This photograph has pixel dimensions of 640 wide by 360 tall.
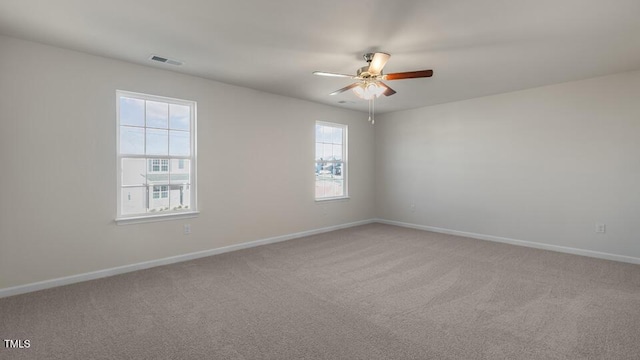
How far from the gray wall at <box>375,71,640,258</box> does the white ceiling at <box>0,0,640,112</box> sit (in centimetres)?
65

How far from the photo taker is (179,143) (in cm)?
418

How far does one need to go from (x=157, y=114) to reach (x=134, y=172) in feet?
2.66

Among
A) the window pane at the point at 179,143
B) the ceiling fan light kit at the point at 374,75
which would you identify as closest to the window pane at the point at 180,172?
the window pane at the point at 179,143

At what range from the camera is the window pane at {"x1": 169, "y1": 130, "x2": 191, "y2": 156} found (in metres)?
4.12

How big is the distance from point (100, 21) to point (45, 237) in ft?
7.47

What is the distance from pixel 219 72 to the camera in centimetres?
402

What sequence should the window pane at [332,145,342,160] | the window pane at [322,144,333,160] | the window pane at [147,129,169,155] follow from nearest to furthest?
the window pane at [147,129,169,155] < the window pane at [322,144,333,160] < the window pane at [332,145,342,160]

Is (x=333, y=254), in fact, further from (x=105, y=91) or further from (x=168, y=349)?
(x=105, y=91)

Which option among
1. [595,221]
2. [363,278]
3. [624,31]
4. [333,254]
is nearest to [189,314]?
[363,278]

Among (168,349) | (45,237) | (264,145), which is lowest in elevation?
(168,349)

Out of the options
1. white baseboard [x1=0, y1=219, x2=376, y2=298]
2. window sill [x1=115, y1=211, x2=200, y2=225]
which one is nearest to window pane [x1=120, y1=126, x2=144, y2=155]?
window sill [x1=115, y1=211, x2=200, y2=225]

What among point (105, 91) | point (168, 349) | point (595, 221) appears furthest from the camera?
point (595, 221)

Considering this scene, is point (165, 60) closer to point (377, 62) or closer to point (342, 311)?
point (377, 62)

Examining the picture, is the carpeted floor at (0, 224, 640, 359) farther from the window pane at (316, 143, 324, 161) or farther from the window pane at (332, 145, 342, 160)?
the window pane at (332, 145, 342, 160)
